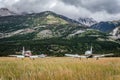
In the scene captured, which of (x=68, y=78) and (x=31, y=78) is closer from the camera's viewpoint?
(x=31, y=78)

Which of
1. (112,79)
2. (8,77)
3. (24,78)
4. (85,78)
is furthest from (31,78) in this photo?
(112,79)

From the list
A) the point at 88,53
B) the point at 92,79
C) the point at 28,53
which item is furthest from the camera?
the point at 28,53

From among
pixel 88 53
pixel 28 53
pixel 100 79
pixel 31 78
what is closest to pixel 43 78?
pixel 31 78

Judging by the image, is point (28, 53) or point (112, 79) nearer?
point (112, 79)

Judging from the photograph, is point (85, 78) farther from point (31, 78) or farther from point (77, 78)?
point (31, 78)

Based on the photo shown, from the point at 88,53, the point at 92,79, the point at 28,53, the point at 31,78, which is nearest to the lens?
the point at 31,78

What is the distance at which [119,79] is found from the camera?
8.64m

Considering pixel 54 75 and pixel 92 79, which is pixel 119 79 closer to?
pixel 92 79

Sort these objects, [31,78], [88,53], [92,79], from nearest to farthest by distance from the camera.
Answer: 1. [31,78]
2. [92,79]
3. [88,53]

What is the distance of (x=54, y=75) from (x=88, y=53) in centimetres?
9213

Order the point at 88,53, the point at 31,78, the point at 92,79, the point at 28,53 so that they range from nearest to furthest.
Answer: the point at 31,78 → the point at 92,79 → the point at 88,53 → the point at 28,53

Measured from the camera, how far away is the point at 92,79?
345 inches

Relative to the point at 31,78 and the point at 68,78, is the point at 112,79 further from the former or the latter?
the point at 31,78

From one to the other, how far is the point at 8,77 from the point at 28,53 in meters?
102
